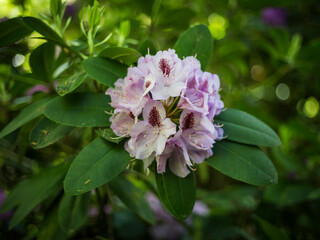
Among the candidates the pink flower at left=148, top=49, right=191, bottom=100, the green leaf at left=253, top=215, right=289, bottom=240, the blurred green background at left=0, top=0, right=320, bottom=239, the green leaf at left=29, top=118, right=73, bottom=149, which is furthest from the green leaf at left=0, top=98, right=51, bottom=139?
the green leaf at left=253, top=215, right=289, bottom=240

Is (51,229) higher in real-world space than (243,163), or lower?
lower

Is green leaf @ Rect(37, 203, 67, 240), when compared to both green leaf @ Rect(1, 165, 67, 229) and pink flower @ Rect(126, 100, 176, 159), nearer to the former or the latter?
green leaf @ Rect(1, 165, 67, 229)

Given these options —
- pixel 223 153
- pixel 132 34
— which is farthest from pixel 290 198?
pixel 132 34

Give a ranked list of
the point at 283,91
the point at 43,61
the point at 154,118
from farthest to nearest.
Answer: the point at 283,91, the point at 43,61, the point at 154,118

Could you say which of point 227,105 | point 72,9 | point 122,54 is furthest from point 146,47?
point 72,9

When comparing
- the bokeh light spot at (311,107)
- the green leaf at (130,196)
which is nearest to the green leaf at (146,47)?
the green leaf at (130,196)

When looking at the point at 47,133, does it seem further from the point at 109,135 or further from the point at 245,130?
the point at 245,130

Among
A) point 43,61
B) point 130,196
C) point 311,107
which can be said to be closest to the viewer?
point 43,61
